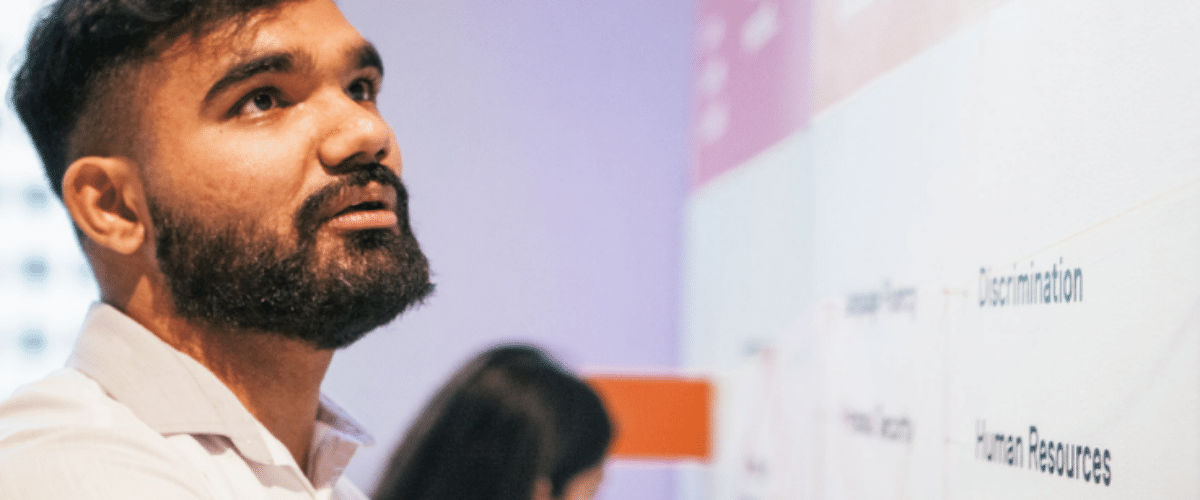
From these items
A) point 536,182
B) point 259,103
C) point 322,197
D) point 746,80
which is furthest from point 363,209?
point 536,182

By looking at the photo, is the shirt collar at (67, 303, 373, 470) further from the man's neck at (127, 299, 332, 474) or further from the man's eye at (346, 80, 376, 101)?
the man's eye at (346, 80, 376, 101)

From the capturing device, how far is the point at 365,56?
122 centimetres

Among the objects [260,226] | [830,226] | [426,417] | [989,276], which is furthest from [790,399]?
[260,226]

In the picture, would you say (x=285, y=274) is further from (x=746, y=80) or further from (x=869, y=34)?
(x=746, y=80)

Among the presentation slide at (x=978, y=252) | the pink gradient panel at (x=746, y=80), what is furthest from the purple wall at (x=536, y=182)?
the presentation slide at (x=978, y=252)

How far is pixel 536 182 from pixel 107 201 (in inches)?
69.2

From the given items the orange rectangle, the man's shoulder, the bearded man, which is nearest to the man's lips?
the bearded man

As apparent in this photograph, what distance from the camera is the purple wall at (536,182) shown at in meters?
2.81

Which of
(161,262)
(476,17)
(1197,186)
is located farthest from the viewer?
(476,17)

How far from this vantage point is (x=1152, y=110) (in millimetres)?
840

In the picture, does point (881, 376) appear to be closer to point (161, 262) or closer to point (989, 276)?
point (989, 276)

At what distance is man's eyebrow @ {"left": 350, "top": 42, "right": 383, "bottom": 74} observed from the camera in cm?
120

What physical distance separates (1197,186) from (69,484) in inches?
35.8

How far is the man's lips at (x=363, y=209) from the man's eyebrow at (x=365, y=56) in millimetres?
157
